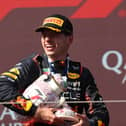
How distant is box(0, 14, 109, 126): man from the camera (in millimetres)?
2061

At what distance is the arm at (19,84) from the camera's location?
2061 mm

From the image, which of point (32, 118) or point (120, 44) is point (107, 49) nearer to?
point (120, 44)

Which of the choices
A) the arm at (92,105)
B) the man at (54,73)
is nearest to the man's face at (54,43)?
the man at (54,73)

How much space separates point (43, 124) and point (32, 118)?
47 mm

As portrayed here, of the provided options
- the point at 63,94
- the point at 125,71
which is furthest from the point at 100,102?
the point at 125,71

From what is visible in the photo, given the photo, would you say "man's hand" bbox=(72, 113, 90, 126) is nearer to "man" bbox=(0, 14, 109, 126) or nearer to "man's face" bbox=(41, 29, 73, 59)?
"man" bbox=(0, 14, 109, 126)

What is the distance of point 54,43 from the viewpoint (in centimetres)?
215

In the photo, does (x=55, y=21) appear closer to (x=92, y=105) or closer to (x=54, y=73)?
(x=54, y=73)

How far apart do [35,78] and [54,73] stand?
0.08 m

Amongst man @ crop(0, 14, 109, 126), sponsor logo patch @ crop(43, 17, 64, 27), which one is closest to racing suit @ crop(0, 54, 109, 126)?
man @ crop(0, 14, 109, 126)

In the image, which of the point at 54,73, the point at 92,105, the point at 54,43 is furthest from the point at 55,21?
the point at 92,105

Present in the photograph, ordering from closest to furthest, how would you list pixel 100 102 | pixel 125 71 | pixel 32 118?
pixel 32 118
pixel 100 102
pixel 125 71

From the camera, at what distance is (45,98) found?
208 centimetres

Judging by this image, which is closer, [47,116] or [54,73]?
[47,116]
